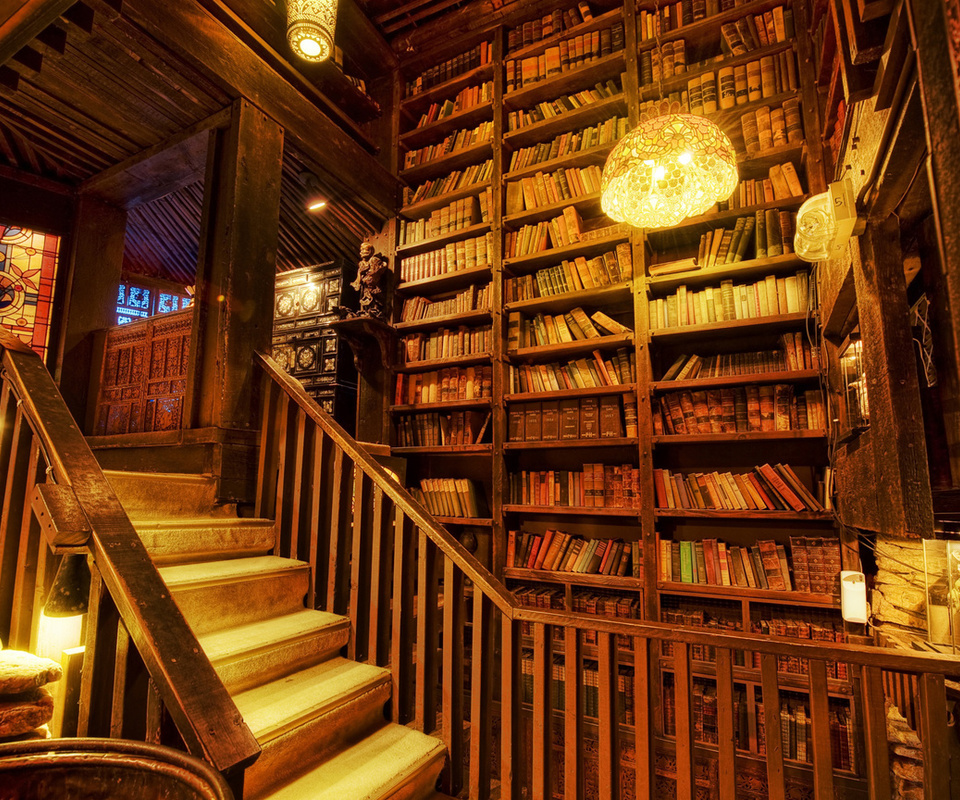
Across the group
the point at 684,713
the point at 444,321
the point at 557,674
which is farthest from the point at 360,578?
the point at 444,321

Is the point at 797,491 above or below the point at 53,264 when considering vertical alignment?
below

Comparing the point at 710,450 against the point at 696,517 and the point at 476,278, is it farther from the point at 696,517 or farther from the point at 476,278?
the point at 476,278

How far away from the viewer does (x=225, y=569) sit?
6.78 ft

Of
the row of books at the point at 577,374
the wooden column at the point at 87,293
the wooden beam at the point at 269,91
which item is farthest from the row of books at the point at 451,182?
the wooden column at the point at 87,293

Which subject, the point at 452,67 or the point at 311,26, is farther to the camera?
the point at 452,67

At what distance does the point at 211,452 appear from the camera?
2.65 meters

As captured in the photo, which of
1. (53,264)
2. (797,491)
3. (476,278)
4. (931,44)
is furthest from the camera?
(53,264)

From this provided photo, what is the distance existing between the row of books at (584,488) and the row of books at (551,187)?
6.14ft

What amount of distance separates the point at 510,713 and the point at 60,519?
1513mm

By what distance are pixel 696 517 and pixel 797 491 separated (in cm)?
54

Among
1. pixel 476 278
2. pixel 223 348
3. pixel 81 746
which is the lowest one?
pixel 81 746

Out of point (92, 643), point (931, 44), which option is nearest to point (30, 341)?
point (92, 643)

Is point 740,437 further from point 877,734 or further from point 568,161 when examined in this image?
point 568,161

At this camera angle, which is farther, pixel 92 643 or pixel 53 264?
pixel 53 264
